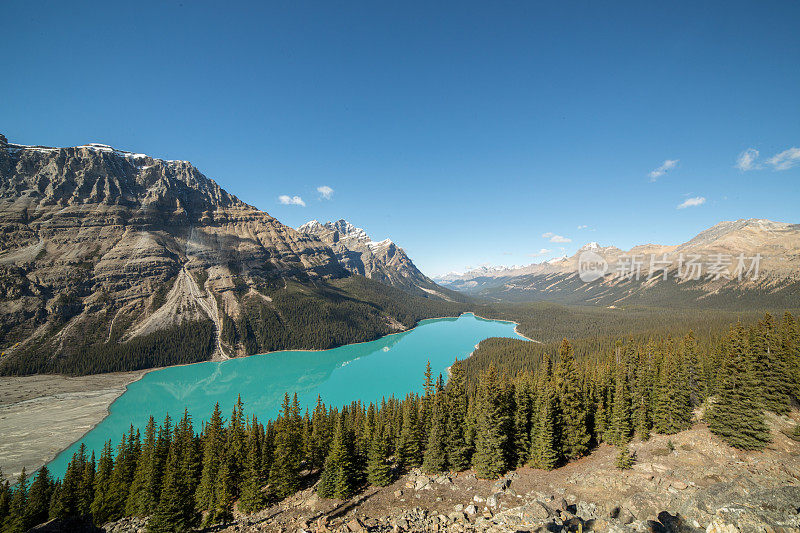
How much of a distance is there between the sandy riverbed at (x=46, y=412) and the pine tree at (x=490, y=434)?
81.4 meters

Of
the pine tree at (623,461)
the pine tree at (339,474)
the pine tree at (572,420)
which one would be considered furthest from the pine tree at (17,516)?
the pine tree at (623,461)

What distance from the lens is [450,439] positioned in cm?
3312

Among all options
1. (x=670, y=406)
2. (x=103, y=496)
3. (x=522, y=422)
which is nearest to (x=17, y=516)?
(x=103, y=496)

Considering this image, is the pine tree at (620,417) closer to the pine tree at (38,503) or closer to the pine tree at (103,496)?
the pine tree at (103,496)

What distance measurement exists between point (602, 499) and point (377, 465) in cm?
2081

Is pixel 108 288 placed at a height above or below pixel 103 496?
above

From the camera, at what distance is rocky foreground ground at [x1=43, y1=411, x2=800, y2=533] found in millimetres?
16078

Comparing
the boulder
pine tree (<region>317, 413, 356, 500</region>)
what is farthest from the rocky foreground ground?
pine tree (<region>317, 413, 356, 500</region>)

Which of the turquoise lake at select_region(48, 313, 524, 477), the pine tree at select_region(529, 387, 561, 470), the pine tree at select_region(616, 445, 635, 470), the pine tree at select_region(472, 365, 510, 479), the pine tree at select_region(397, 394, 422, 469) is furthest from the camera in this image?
the turquoise lake at select_region(48, 313, 524, 477)

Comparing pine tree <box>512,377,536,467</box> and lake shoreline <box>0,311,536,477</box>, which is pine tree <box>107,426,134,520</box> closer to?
lake shoreline <box>0,311,536,477</box>

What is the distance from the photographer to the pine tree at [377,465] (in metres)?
32.1

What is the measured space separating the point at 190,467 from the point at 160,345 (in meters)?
128

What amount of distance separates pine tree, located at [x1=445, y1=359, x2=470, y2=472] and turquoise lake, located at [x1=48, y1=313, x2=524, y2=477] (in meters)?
58.9

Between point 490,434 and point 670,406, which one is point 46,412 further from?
point 670,406
